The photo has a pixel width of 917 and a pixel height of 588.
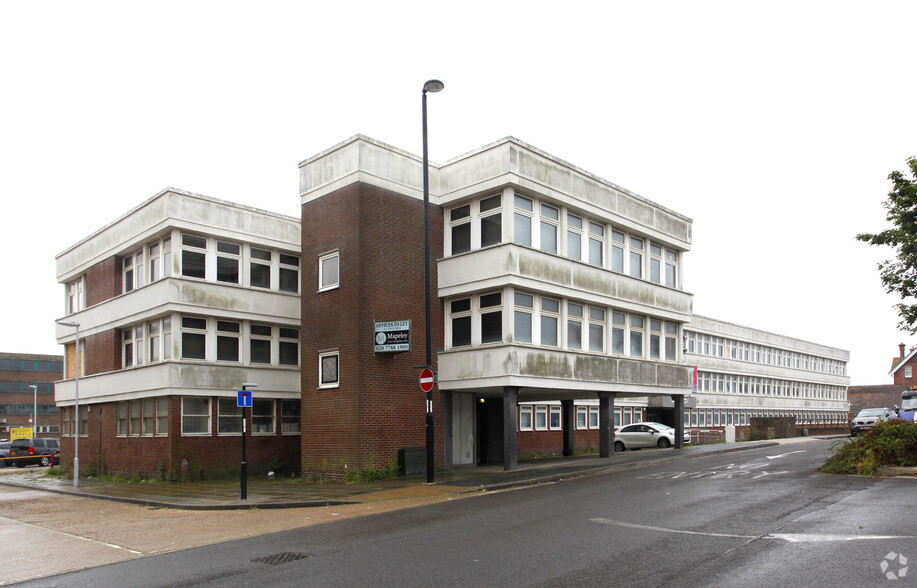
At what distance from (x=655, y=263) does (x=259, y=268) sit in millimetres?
15898

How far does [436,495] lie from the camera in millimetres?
18422

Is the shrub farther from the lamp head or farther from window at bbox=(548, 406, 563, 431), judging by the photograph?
window at bbox=(548, 406, 563, 431)

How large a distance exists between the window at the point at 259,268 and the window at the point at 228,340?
175 cm

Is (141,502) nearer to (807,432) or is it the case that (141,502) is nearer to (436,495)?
(436,495)

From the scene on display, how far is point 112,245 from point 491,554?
85.9 feet

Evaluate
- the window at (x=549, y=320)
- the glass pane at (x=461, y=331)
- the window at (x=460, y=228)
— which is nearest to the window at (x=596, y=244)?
the window at (x=549, y=320)

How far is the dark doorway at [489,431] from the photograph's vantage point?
2881 cm

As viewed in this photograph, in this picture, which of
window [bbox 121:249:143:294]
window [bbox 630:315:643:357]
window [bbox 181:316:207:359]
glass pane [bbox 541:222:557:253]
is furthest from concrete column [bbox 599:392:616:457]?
window [bbox 121:249:143:294]

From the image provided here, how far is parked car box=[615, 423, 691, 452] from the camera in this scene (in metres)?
38.2

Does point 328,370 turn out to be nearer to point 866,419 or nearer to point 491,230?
point 491,230

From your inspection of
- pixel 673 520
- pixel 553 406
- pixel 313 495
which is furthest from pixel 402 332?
pixel 553 406

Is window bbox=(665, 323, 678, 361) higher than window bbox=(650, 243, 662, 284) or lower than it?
lower

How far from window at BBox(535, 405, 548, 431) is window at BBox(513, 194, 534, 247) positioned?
46.9 ft

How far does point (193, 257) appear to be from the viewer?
92.8 feet
